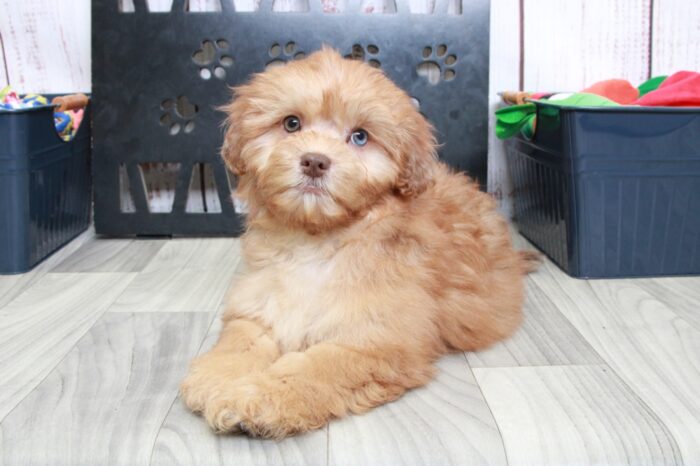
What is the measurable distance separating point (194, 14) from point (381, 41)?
769 millimetres

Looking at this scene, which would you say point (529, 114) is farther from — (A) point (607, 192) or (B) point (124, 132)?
(B) point (124, 132)

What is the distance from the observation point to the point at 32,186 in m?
2.58

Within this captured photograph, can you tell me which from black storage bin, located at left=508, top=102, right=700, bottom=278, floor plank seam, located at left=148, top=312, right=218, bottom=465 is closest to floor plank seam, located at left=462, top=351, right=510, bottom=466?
floor plank seam, located at left=148, top=312, right=218, bottom=465

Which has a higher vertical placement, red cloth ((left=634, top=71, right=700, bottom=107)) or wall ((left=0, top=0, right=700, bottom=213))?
wall ((left=0, top=0, right=700, bottom=213))

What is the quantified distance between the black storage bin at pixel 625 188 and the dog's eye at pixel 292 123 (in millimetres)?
1062

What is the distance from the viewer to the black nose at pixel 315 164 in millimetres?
1573

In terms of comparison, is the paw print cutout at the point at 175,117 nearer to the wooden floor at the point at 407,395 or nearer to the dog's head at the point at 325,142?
the wooden floor at the point at 407,395

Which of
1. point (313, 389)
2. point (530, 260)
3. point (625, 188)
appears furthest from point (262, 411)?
point (625, 188)

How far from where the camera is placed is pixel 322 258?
1775 millimetres

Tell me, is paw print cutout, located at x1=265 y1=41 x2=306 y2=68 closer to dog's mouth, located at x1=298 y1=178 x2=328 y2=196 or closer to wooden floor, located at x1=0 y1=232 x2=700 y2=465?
wooden floor, located at x1=0 y1=232 x2=700 y2=465

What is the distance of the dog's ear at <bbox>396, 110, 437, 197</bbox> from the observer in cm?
174

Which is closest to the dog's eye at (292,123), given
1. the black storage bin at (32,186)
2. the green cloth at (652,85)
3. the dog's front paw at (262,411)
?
the dog's front paw at (262,411)

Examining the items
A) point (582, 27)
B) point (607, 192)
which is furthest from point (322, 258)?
point (582, 27)

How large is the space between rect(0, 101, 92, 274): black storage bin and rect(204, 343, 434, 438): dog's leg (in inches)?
56.3
